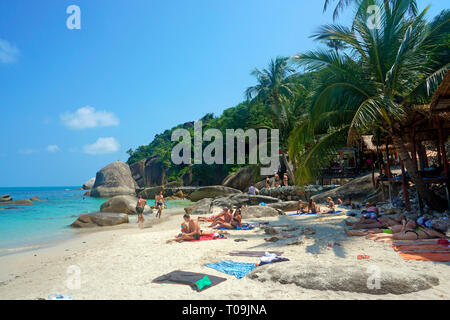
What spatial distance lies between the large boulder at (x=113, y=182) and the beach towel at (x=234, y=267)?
3842cm

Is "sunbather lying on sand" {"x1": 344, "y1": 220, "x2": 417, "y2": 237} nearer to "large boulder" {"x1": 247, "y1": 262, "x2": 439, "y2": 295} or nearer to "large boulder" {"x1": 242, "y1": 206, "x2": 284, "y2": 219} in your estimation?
"large boulder" {"x1": 247, "y1": 262, "x2": 439, "y2": 295}

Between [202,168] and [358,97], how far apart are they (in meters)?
25.5

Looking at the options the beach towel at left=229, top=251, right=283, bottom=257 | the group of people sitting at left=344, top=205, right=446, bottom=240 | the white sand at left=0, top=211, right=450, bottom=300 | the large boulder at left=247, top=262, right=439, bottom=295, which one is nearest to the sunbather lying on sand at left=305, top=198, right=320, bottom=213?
the white sand at left=0, top=211, right=450, bottom=300

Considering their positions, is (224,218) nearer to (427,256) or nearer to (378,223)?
(378,223)

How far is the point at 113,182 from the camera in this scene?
41281 millimetres

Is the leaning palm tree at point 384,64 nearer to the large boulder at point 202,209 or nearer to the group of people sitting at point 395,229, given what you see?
the group of people sitting at point 395,229

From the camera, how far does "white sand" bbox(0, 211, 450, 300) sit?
3603mm

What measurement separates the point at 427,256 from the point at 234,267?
3243 mm

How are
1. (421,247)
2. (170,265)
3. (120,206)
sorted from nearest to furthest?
(421,247)
(170,265)
(120,206)

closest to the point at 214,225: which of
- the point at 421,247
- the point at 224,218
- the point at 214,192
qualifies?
the point at 224,218

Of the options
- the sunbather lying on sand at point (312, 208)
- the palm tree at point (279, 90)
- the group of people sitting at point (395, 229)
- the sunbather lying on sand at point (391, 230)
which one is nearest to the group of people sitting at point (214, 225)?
the group of people sitting at point (395, 229)

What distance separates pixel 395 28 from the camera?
755 cm

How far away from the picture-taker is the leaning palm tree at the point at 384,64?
24.1 feet
